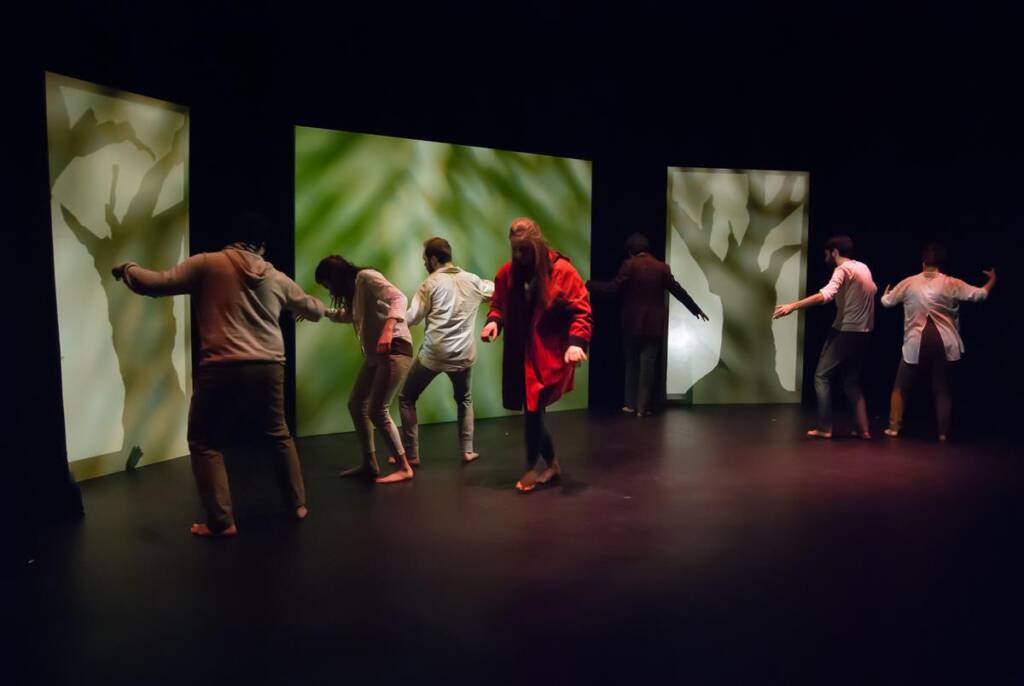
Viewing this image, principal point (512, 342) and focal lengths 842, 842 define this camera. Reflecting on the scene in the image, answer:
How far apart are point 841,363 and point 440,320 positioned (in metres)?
3.22

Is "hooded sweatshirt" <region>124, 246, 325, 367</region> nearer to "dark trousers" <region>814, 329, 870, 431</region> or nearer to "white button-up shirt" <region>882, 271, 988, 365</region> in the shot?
"dark trousers" <region>814, 329, 870, 431</region>

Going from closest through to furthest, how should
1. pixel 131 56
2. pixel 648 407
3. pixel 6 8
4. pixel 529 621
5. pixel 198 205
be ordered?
1. pixel 529 621
2. pixel 6 8
3. pixel 131 56
4. pixel 198 205
5. pixel 648 407

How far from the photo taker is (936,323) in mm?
6555

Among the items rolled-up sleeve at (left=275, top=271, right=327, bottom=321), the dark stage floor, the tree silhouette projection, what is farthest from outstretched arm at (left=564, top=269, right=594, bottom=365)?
the tree silhouette projection

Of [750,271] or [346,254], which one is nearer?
[346,254]

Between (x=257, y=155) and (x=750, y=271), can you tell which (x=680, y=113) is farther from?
(x=257, y=155)

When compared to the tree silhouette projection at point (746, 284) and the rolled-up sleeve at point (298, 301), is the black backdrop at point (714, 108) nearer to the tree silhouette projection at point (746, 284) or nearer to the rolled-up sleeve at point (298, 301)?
the tree silhouette projection at point (746, 284)

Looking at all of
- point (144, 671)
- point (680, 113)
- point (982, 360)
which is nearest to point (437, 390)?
point (680, 113)

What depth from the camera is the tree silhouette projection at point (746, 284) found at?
27.3ft

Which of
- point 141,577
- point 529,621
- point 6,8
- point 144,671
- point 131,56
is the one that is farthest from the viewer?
point 131,56

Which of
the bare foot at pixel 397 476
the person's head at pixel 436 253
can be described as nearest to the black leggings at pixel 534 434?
the bare foot at pixel 397 476

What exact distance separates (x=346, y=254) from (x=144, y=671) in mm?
4229

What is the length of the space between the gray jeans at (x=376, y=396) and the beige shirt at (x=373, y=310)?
0.11 m

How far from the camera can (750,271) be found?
8.40 m
